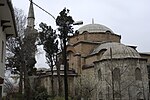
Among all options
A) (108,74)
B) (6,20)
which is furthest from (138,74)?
(6,20)

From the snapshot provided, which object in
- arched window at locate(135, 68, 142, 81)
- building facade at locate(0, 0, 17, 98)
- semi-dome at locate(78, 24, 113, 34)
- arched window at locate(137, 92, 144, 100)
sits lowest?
arched window at locate(137, 92, 144, 100)

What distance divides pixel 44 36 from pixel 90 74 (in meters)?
10.6

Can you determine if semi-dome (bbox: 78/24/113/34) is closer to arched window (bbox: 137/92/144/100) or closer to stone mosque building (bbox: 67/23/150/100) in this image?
stone mosque building (bbox: 67/23/150/100)

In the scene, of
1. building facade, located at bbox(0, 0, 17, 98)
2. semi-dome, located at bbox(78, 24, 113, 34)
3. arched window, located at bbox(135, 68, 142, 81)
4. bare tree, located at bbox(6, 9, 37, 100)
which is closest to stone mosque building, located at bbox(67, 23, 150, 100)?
arched window, located at bbox(135, 68, 142, 81)

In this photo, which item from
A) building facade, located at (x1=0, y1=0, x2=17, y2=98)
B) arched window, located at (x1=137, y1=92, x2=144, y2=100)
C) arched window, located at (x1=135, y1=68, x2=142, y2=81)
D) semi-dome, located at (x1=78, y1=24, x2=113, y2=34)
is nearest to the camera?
building facade, located at (x1=0, y1=0, x2=17, y2=98)

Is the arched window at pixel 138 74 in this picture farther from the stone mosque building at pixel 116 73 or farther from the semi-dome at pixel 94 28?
the semi-dome at pixel 94 28

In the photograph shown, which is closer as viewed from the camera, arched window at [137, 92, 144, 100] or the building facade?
the building facade

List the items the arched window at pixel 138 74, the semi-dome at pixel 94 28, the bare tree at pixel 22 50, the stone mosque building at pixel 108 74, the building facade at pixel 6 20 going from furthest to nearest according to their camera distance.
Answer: the semi-dome at pixel 94 28 → the arched window at pixel 138 74 → the stone mosque building at pixel 108 74 → the bare tree at pixel 22 50 → the building facade at pixel 6 20

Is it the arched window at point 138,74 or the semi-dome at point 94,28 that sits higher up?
the semi-dome at point 94,28

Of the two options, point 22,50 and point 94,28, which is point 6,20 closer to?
point 22,50

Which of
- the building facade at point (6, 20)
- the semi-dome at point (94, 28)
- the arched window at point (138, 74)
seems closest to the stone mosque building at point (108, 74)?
the arched window at point (138, 74)

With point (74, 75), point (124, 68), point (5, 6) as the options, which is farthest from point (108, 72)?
point (5, 6)

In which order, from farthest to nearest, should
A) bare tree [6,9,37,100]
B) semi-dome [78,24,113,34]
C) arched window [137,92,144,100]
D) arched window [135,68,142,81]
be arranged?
semi-dome [78,24,113,34]
arched window [135,68,142,81]
arched window [137,92,144,100]
bare tree [6,9,37,100]

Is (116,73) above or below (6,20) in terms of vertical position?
below
